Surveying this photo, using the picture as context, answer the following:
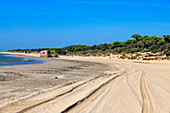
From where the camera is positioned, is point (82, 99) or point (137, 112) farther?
point (82, 99)

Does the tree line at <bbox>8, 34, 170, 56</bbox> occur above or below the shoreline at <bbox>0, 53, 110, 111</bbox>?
above

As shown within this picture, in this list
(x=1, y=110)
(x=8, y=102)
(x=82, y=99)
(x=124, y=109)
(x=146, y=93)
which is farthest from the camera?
(x=146, y=93)

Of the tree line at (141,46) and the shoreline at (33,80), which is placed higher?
the tree line at (141,46)

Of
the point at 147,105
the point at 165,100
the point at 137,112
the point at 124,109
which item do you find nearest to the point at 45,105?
the point at 124,109

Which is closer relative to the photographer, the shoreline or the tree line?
the shoreline

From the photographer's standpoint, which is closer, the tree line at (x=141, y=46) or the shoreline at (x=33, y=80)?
the shoreline at (x=33, y=80)

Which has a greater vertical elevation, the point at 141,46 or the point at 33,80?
the point at 141,46

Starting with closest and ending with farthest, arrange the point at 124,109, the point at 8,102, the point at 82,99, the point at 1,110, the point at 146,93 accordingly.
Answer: the point at 1,110, the point at 124,109, the point at 8,102, the point at 82,99, the point at 146,93

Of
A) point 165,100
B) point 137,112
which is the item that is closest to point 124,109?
point 137,112

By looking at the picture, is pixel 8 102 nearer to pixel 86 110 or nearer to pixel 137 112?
pixel 86 110

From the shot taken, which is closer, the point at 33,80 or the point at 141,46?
the point at 33,80

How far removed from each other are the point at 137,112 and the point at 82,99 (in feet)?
4.83

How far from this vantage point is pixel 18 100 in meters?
4.53

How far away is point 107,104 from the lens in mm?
4348
